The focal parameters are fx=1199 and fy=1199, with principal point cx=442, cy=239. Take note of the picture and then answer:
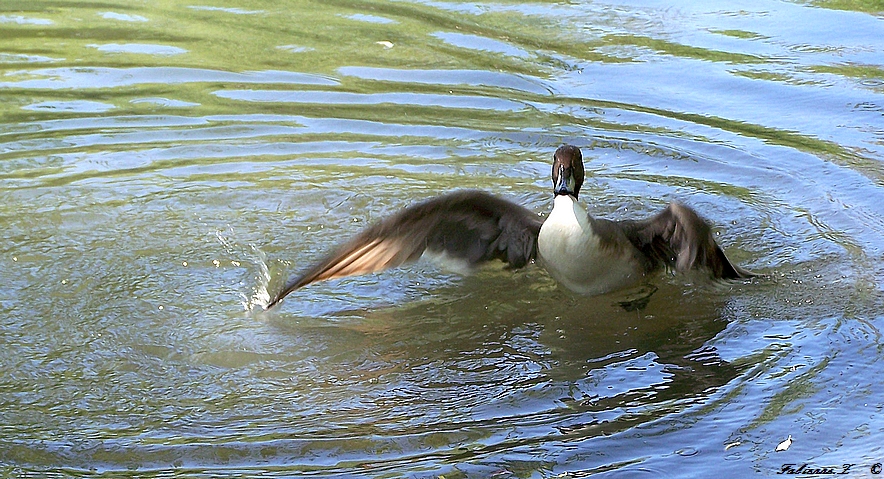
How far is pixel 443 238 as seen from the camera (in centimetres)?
654

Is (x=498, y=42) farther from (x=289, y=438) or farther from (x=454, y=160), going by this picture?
(x=289, y=438)

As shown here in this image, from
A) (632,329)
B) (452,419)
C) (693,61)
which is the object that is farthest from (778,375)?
(693,61)

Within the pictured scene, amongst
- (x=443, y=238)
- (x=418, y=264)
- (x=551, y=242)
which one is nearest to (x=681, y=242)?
(x=551, y=242)

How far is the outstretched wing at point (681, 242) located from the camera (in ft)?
19.7

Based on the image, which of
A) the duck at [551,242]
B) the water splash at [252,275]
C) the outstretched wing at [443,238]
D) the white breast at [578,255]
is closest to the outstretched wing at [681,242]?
the duck at [551,242]

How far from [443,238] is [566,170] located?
78 centimetres

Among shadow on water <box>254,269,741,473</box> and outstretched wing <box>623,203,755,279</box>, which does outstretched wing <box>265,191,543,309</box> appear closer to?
shadow on water <box>254,269,741,473</box>

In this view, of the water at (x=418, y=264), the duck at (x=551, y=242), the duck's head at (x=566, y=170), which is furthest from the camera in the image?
the duck's head at (x=566, y=170)

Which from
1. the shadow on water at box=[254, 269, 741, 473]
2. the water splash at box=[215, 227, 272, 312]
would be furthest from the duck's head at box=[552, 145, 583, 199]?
the water splash at box=[215, 227, 272, 312]

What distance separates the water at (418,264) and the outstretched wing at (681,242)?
0.24 metres

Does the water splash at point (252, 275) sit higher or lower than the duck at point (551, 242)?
lower

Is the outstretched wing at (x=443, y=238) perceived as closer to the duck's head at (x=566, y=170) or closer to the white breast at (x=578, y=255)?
the white breast at (x=578, y=255)

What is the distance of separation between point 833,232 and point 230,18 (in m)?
6.55

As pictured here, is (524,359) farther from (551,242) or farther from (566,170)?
(566,170)
